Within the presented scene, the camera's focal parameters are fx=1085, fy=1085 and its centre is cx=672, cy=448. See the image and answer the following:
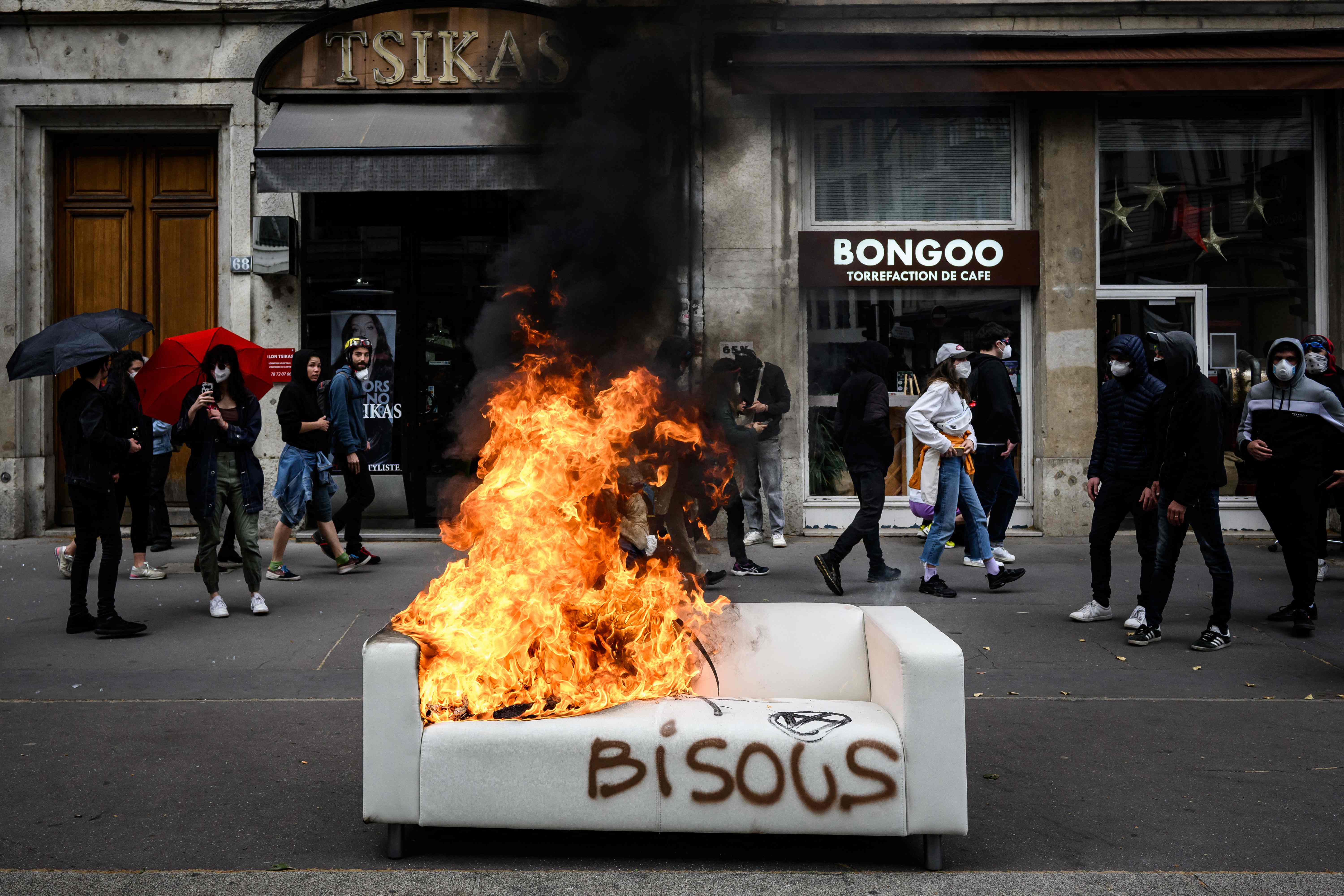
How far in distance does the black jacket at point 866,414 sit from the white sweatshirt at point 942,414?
0.27m

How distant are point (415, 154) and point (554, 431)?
6.64 m

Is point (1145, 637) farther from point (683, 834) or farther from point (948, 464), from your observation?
point (683, 834)

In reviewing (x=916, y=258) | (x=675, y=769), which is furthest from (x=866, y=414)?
(x=675, y=769)

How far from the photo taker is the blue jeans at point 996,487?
8727mm

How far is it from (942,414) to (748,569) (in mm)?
2001

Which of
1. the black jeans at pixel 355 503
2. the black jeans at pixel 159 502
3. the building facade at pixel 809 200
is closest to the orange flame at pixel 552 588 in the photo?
the black jeans at pixel 355 503

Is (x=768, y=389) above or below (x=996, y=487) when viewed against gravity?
above

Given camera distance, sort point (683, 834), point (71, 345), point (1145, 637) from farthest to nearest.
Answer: point (71, 345) < point (1145, 637) < point (683, 834)

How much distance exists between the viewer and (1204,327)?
11.2 meters

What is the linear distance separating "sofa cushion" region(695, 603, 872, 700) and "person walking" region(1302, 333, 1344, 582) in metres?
5.51

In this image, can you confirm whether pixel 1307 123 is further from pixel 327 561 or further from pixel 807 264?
pixel 327 561

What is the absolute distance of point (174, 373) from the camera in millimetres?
7504

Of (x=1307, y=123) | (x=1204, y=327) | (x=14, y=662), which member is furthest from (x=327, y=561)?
(x=1307, y=123)

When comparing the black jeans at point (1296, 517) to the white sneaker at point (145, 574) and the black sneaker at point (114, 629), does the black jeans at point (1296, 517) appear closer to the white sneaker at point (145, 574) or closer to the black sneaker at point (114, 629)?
the black sneaker at point (114, 629)
